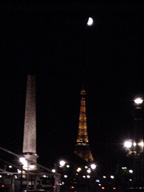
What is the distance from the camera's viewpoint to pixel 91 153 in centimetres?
12181

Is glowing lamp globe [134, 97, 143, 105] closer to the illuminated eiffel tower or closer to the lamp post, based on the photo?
the lamp post

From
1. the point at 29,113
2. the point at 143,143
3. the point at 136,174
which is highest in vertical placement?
the point at 29,113

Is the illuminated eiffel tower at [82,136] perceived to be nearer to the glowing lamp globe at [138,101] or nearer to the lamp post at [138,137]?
the lamp post at [138,137]

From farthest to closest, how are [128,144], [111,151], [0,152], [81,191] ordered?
[111,151] → [0,152] → [81,191] → [128,144]

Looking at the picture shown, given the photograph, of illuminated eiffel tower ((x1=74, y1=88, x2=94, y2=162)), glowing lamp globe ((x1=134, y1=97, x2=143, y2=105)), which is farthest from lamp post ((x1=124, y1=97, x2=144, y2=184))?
illuminated eiffel tower ((x1=74, y1=88, x2=94, y2=162))

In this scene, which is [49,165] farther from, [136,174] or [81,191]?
[136,174]

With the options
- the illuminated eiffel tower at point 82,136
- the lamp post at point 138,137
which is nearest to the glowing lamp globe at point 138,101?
the lamp post at point 138,137

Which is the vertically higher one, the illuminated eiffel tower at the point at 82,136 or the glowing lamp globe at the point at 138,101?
the illuminated eiffel tower at the point at 82,136

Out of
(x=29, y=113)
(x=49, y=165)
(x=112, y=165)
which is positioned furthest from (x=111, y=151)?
(x=29, y=113)

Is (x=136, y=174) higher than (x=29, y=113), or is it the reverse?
(x=29, y=113)

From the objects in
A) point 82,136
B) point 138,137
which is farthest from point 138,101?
point 82,136

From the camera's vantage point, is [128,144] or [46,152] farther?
[46,152]

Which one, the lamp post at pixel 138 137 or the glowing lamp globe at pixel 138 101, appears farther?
the lamp post at pixel 138 137

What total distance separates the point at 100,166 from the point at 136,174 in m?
78.3
